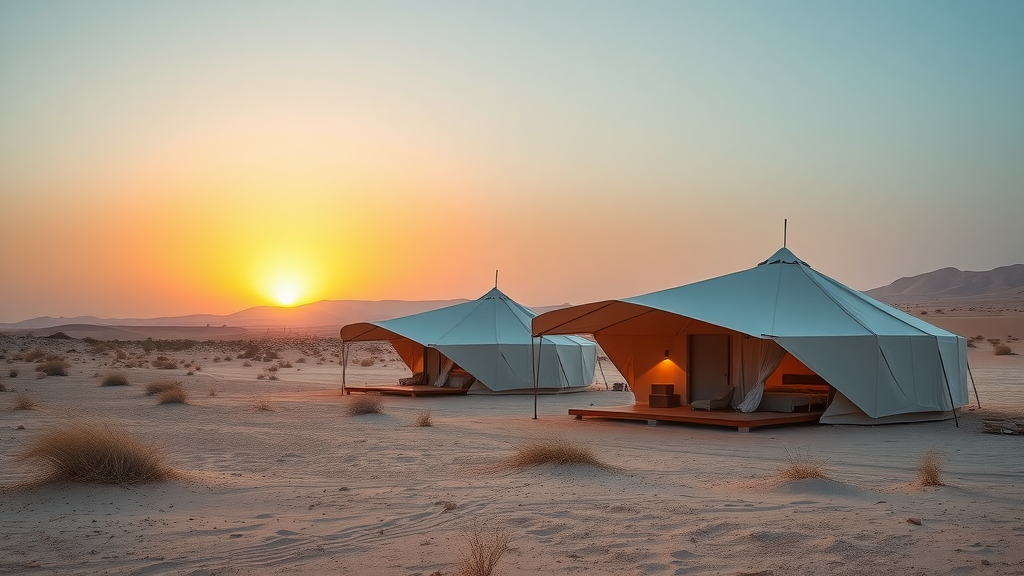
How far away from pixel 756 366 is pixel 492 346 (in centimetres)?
804

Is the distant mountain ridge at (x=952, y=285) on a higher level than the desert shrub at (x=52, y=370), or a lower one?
higher

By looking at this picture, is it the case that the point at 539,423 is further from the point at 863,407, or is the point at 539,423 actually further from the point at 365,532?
the point at 365,532

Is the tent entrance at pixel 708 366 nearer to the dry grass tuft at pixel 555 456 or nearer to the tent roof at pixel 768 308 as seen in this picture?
the tent roof at pixel 768 308

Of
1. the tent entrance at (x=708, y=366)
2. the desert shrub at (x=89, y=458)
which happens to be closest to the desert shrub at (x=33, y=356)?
the tent entrance at (x=708, y=366)

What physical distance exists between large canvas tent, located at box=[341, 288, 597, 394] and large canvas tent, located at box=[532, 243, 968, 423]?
4.77 meters

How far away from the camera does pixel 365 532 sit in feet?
21.0

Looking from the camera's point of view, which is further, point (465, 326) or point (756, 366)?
point (465, 326)

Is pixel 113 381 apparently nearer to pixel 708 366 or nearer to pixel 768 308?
pixel 708 366

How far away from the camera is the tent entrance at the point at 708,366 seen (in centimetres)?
1675

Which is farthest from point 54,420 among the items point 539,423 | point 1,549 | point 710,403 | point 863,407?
point 863,407

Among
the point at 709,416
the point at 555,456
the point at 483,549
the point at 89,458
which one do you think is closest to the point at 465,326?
the point at 709,416

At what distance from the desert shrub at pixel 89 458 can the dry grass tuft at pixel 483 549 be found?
323cm

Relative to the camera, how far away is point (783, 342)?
14070 millimetres

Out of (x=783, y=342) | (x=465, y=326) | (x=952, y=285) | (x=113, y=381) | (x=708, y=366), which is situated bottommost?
(x=113, y=381)
